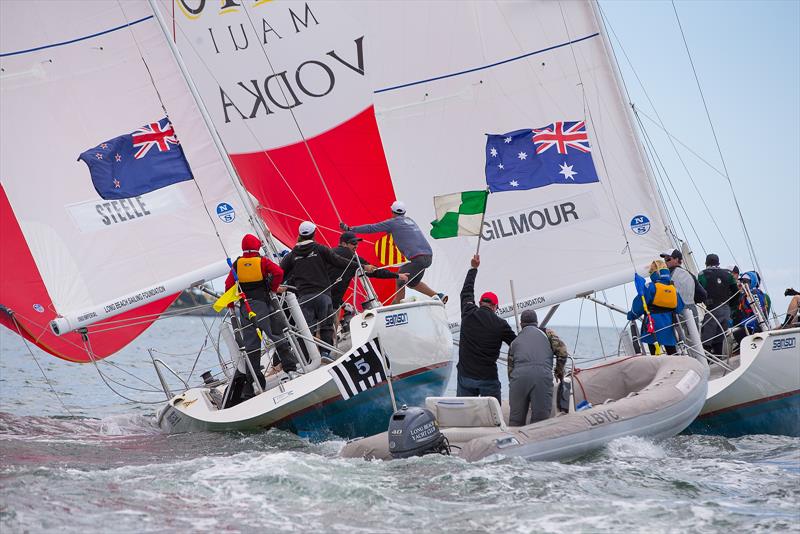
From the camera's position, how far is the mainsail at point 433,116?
12.6 m

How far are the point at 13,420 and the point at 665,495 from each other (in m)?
7.58

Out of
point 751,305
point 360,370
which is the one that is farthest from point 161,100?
point 751,305

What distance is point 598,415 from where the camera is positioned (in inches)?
333

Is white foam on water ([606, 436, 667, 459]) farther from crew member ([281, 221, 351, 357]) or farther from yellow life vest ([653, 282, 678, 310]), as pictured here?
crew member ([281, 221, 351, 357])

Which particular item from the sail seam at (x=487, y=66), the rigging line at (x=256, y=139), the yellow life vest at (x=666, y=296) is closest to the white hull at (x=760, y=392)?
the yellow life vest at (x=666, y=296)

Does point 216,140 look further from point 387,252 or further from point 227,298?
point 227,298

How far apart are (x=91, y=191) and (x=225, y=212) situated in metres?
1.39

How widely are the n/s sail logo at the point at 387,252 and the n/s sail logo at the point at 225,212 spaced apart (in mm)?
1993

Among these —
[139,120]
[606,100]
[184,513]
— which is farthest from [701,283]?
[184,513]

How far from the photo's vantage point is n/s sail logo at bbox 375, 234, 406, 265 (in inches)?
521

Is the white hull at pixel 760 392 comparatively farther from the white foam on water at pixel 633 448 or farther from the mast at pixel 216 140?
the mast at pixel 216 140

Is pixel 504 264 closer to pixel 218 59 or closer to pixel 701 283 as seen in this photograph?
pixel 701 283

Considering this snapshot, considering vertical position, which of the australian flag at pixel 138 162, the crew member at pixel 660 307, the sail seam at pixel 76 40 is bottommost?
the crew member at pixel 660 307

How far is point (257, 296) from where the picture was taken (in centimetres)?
1003
